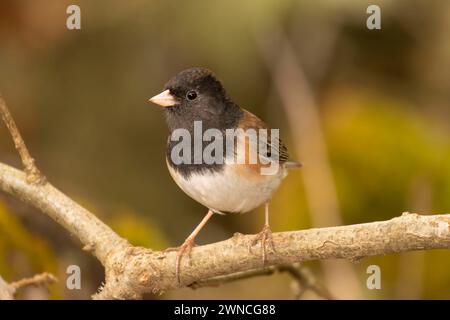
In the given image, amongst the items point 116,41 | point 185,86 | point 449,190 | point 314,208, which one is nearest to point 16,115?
point 116,41

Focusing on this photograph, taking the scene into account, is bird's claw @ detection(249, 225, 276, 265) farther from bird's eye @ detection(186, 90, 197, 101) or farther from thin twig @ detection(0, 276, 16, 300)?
thin twig @ detection(0, 276, 16, 300)

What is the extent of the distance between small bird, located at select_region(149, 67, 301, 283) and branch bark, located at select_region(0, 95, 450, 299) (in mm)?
99

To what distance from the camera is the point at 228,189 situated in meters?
2.19

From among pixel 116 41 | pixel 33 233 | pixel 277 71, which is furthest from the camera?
pixel 116 41

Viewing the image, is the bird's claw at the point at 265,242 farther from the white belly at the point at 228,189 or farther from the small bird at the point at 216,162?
the white belly at the point at 228,189

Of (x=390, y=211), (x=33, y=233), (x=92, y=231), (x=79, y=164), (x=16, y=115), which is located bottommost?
(x=92, y=231)

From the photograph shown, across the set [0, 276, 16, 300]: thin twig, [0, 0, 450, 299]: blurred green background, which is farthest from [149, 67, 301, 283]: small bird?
[0, 0, 450, 299]: blurred green background

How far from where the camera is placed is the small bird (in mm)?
2182

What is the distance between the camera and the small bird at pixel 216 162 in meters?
2.18

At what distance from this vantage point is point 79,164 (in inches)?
165

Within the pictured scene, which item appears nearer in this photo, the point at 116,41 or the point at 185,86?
the point at 185,86

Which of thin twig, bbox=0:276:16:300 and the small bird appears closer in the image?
thin twig, bbox=0:276:16:300
